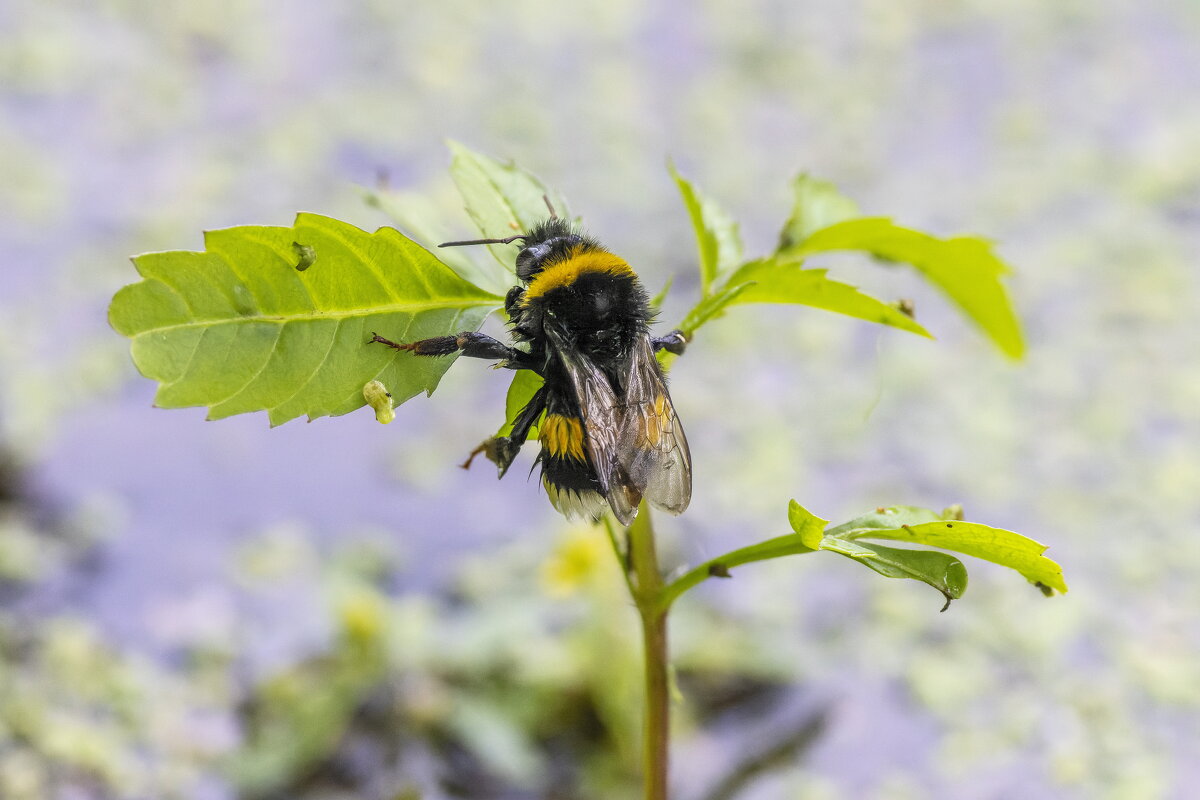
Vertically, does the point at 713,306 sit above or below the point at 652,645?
above

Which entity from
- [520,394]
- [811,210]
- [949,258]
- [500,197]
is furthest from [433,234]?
[949,258]

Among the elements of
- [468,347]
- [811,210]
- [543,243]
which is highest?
[811,210]

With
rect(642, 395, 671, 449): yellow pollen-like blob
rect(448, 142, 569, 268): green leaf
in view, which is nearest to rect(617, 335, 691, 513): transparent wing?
rect(642, 395, 671, 449): yellow pollen-like blob

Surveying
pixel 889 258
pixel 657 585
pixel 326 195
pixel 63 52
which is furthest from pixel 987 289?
pixel 63 52

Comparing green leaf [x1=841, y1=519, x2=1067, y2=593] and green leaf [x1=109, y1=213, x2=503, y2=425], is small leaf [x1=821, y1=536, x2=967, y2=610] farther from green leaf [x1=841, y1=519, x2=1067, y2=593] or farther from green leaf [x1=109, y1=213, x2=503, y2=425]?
green leaf [x1=109, y1=213, x2=503, y2=425]

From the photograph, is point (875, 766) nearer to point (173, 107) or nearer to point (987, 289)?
point (987, 289)

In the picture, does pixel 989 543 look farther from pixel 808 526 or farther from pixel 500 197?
pixel 500 197
